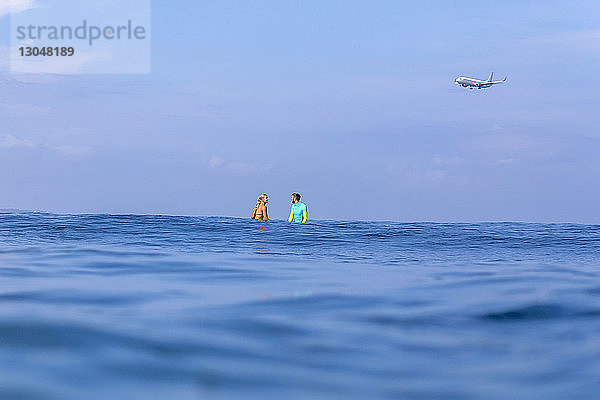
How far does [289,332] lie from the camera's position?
3979 millimetres

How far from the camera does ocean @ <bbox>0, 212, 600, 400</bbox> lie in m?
2.81

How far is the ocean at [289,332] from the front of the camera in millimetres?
2809

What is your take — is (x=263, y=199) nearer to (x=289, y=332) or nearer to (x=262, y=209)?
(x=262, y=209)

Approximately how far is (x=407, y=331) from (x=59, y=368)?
2.18 metres

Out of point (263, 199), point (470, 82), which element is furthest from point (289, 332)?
point (470, 82)

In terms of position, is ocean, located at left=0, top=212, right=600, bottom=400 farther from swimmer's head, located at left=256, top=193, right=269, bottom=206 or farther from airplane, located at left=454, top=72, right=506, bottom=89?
airplane, located at left=454, top=72, right=506, bottom=89

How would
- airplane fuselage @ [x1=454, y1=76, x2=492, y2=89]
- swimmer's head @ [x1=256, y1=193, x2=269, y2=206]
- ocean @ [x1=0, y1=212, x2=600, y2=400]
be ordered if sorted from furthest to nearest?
airplane fuselage @ [x1=454, y1=76, x2=492, y2=89]
swimmer's head @ [x1=256, y1=193, x2=269, y2=206]
ocean @ [x1=0, y1=212, x2=600, y2=400]

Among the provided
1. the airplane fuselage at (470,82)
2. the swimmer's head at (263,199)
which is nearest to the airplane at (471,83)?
the airplane fuselage at (470,82)

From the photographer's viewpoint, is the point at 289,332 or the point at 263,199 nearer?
the point at 289,332

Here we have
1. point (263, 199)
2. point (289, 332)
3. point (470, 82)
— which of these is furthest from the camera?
point (470, 82)

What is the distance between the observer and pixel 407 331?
4.12 m

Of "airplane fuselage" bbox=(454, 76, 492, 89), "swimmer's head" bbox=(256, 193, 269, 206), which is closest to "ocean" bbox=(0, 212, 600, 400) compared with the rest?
"swimmer's head" bbox=(256, 193, 269, 206)

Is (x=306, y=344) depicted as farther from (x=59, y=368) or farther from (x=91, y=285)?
(x=91, y=285)

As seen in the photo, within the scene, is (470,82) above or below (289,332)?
above
